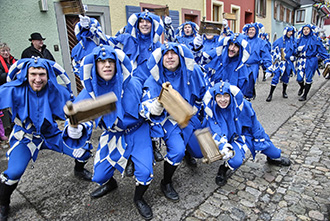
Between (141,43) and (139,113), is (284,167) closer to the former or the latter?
(139,113)

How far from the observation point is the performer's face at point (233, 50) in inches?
148

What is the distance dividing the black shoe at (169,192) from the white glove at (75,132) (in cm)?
117

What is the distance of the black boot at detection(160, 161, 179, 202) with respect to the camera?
105 inches

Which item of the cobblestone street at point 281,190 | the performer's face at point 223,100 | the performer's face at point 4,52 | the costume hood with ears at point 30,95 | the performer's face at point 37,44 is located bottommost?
the cobblestone street at point 281,190

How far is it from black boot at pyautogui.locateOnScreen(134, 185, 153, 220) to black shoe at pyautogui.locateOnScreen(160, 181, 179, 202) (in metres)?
0.29

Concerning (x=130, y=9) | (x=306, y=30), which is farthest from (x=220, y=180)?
(x=130, y=9)

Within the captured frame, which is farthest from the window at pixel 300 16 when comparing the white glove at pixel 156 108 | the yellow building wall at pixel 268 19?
the white glove at pixel 156 108

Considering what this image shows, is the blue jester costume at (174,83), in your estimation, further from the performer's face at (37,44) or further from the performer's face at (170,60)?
the performer's face at (37,44)

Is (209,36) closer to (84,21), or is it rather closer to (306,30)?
(306,30)

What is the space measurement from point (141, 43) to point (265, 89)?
5.93m

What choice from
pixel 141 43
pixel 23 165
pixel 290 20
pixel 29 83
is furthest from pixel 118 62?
pixel 290 20

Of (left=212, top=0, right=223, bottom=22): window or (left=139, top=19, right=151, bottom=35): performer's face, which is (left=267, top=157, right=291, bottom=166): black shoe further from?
(left=212, top=0, right=223, bottom=22): window

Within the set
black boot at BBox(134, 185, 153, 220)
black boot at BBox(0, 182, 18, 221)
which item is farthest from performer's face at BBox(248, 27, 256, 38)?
black boot at BBox(0, 182, 18, 221)

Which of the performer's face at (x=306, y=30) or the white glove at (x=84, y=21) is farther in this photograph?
the performer's face at (x=306, y=30)
